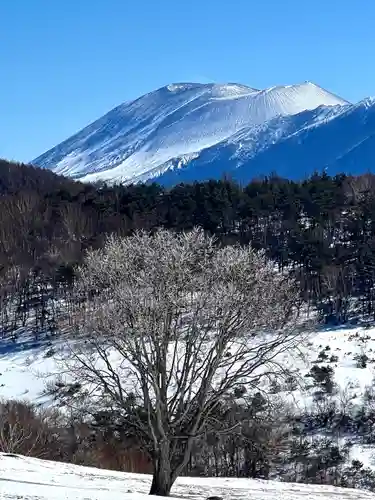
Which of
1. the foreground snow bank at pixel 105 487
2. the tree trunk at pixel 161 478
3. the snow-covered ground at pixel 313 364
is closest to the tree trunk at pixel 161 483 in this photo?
the tree trunk at pixel 161 478

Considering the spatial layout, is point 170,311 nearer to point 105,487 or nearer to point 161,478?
point 161,478

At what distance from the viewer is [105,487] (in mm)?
15352

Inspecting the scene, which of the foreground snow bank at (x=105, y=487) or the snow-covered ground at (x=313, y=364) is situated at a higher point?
the snow-covered ground at (x=313, y=364)

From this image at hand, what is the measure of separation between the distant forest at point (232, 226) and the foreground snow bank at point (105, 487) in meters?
33.4


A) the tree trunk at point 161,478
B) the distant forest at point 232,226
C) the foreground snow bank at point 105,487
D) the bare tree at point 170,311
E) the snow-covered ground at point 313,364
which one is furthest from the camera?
the distant forest at point 232,226

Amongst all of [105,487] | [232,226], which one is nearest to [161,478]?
[105,487]

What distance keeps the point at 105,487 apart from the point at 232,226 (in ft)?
169

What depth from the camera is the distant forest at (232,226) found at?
55.7m

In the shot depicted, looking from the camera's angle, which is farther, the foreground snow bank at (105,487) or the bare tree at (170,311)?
the bare tree at (170,311)

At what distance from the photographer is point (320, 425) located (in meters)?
35.6

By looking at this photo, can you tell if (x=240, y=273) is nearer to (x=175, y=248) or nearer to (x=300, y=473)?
(x=175, y=248)

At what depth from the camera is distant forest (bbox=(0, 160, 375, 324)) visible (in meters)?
55.7

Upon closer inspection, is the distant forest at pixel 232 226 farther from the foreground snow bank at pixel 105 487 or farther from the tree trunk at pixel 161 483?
the tree trunk at pixel 161 483

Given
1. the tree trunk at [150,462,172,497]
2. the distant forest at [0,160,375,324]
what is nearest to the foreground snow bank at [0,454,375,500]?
the tree trunk at [150,462,172,497]
